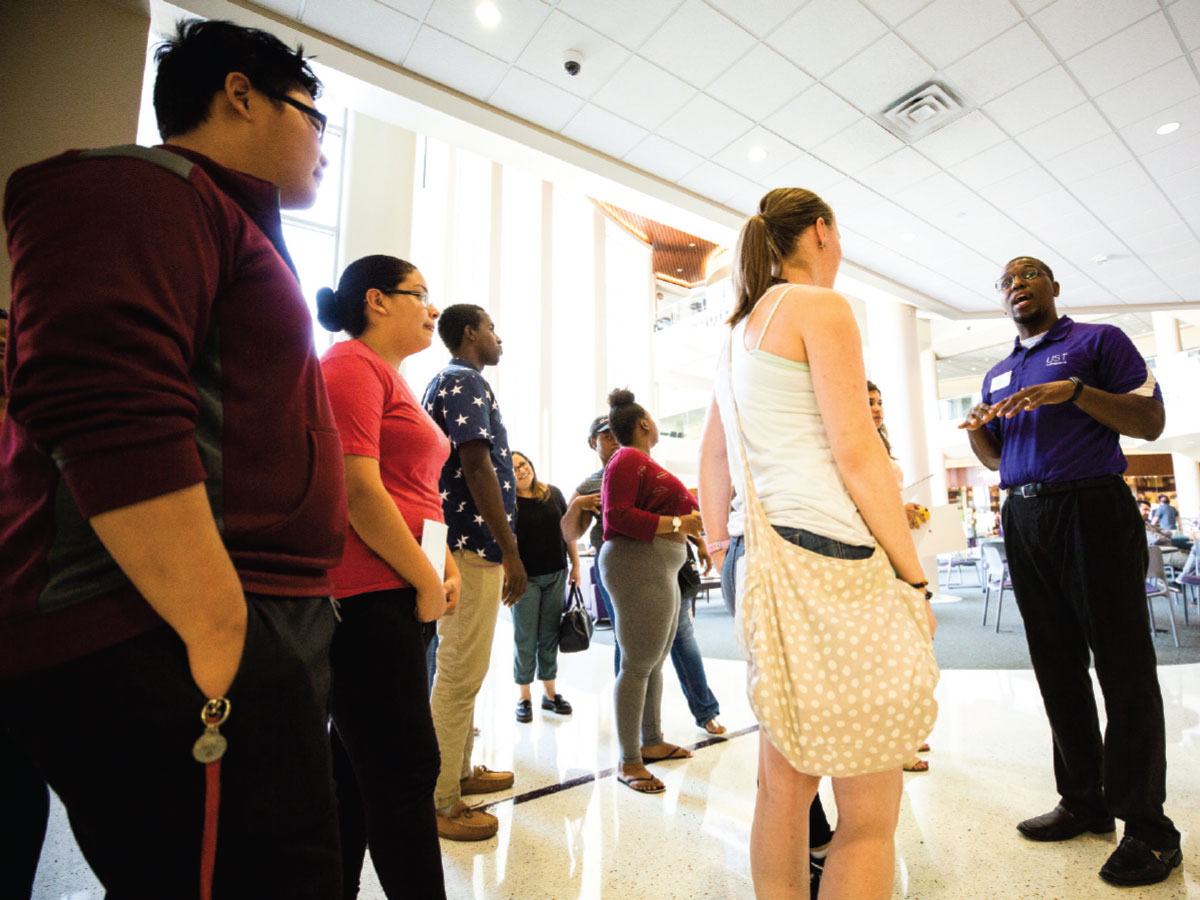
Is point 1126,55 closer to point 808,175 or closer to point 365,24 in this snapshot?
point 808,175

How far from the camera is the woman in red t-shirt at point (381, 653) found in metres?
1.10

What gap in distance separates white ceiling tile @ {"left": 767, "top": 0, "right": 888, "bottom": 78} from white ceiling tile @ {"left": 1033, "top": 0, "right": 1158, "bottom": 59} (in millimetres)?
959

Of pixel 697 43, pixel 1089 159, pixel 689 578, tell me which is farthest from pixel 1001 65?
pixel 689 578

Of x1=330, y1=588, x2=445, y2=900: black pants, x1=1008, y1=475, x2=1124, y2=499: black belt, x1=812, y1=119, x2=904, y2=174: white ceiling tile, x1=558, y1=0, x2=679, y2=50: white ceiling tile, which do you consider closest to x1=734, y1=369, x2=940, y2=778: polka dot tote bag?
x1=330, y1=588, x2=445, y2=900: black pants

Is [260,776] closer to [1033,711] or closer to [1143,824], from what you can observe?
[1143,824]

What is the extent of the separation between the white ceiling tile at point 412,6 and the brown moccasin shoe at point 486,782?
12.6 feet

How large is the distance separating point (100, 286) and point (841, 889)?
4.03 ft

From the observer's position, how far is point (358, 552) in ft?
3.87

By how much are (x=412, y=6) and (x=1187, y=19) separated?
4.46 meters

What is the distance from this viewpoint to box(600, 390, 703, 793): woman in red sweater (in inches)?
88.0

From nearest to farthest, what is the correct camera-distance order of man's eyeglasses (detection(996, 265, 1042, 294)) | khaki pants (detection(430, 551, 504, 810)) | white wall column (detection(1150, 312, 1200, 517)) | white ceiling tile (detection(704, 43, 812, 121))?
khaki pants (detection(430, 551, 504, 810)) → man's eyeglasses (detection(996, 265, 1042, 294)) → white ceiling tile (detection(704, 43, 812, 121)) → white wall column (detection(1150, 312, 1200, 517))

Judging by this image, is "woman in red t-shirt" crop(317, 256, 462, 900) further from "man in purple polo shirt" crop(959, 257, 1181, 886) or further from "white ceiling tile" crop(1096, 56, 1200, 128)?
"white ceiling tile" crop(1096, 56, 1200, 128)

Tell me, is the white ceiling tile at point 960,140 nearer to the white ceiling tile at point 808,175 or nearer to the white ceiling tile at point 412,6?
the white ceiling tile at point 808,175

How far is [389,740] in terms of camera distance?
1.10m
